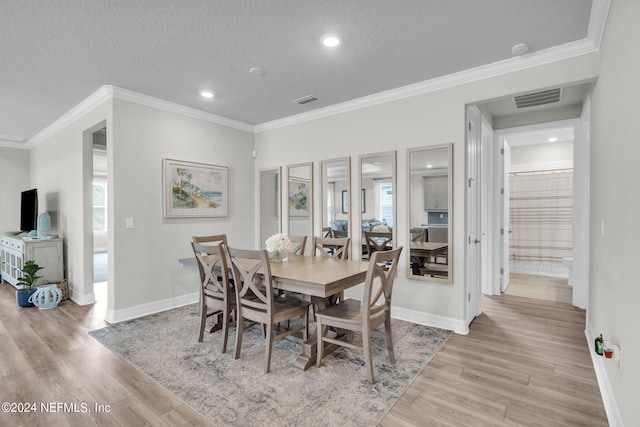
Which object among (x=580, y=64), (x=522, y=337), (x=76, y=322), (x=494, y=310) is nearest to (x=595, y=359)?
(x=522, y=337)

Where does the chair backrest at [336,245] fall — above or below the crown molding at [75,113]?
below

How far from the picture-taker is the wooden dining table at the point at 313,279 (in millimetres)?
2299

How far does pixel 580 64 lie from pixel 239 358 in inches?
146

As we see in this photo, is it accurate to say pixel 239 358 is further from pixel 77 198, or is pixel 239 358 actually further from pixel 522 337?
pixel 77 198

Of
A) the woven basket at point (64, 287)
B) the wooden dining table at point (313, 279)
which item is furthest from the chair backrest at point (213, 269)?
the woven basket at point (64, 287)

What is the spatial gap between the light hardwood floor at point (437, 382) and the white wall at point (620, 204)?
11.1 inches

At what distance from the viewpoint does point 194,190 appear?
4328 mm

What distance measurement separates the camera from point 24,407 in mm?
2064

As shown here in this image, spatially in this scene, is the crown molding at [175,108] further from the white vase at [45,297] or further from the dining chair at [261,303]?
the white vase at [45,297]

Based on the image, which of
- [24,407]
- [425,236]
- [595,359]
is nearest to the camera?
[24,407]

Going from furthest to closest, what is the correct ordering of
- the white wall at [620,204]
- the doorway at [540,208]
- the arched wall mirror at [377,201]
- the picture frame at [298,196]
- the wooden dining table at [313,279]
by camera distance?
1. the doorway at [540,208]
2. the picture frame at [298,196]
3. the arched wall mirror at [377,201]
4. the wooden dining table at [313,279]
5. the white wall at [620,204]

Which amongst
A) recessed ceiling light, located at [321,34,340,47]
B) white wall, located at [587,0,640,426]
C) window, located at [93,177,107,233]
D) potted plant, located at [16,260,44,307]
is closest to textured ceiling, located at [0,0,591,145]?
recessed ceiling light, located at [321,34,340,47]

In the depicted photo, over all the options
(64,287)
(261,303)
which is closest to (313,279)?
(261,303)

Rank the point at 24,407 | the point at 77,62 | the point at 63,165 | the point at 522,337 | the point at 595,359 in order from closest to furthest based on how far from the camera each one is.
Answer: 1. the point at 24,407
2. the point at 595,359
3. the point at 77,62
4. the point at 522,337
5. the point at 63,165
